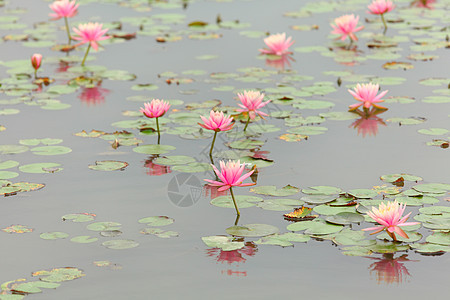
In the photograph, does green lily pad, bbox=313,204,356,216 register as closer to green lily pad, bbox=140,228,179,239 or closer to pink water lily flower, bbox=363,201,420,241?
pink water lily flower, bbox=363,201,420,241

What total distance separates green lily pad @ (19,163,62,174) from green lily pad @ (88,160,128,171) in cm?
24

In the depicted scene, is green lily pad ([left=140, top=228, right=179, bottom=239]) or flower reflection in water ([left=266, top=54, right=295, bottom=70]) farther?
flower reflection in water ([left=266, top=54, right=295, bottom=70])

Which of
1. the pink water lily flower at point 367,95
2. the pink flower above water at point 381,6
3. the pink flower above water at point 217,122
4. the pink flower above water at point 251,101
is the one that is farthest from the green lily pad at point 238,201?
the pink flower above water at point 381,6

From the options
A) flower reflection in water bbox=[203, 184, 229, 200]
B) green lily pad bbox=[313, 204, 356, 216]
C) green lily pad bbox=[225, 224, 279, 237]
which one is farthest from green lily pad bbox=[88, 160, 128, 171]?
green lily pad bbox=[313, 204, 356, 216]

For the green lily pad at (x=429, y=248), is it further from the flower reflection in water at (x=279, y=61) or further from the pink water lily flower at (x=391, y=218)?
the flower reflection in water at (x=279, y=61)

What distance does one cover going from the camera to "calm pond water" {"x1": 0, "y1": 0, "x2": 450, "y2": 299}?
372cm

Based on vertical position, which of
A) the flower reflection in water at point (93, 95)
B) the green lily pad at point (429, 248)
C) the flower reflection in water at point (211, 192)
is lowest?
the green lily pad at point (429, 248)

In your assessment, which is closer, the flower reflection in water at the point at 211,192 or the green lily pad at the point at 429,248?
the green lily pad at the point at 429,248

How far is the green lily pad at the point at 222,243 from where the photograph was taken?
393cm

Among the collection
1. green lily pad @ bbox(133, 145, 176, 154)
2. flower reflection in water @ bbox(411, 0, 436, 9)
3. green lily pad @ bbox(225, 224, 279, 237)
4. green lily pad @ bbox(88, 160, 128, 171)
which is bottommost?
green lily pad @ bbox(225, 224, 279, 237)

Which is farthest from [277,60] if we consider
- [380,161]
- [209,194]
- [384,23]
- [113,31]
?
[209,194]

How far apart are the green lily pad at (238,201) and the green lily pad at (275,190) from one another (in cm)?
11

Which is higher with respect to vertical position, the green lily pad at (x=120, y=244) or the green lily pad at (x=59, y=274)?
the green lily pad at (x=120, y=244)

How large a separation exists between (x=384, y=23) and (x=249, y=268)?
5.45 metres
